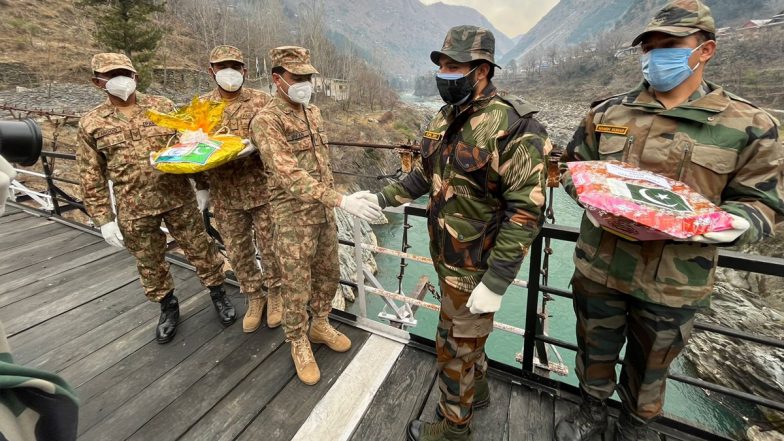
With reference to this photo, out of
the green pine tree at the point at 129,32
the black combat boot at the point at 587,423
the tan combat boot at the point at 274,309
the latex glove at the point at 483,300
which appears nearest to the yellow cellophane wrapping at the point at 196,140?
the tan combat boot at the point at 274,309

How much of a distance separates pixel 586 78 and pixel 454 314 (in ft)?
281

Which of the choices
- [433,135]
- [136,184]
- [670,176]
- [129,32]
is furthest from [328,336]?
[129,32]

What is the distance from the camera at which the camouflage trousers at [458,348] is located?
168 cm

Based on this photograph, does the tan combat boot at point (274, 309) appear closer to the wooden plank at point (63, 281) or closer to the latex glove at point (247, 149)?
the latex glove at point (247, 149)

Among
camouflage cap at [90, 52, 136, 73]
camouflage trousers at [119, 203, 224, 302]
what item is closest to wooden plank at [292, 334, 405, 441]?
camouflage trousers at [119, 203, 224, 302]

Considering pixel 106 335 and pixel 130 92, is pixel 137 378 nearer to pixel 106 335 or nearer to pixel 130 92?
pixel 106 335

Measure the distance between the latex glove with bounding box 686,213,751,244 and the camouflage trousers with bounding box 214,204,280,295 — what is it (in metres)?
2.56

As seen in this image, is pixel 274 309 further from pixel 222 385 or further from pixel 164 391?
pixel 164 391

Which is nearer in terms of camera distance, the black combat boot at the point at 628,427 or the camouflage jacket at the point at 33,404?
the camouflage jacket at the point at 33,404

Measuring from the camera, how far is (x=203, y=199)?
9.82 ft

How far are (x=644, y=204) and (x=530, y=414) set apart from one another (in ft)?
4.82

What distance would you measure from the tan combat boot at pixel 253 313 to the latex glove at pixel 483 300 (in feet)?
6.73

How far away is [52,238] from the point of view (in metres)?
4.74

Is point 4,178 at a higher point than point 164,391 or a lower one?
higher
